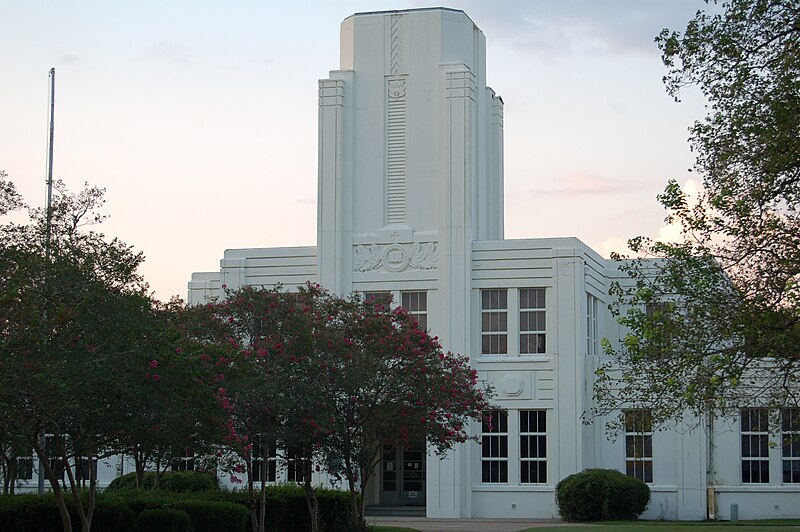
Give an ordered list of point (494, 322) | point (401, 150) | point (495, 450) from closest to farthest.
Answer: point (495, 450), point (494, 322), point (401, 150)


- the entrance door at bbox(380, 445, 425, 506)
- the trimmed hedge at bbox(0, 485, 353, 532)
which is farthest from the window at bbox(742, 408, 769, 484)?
the trimmed hedge at bbox(0, 485, 353, 532)

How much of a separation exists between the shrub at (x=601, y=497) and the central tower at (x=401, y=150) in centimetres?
833

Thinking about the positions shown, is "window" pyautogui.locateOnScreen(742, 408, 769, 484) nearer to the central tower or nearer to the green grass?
the green grass

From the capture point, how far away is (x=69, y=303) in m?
18.7

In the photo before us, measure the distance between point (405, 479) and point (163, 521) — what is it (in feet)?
62.5

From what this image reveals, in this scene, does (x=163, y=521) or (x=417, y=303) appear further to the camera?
(x=417, y=303)

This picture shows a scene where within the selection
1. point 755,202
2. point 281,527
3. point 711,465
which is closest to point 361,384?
point 281,527

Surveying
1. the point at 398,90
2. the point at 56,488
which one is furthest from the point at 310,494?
the point at 398,90

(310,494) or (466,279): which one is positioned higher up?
(466,279)

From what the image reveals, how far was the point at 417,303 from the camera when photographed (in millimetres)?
42750

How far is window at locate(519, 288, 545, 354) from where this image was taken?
41.7 m

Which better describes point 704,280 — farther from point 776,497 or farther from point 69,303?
point 776,497

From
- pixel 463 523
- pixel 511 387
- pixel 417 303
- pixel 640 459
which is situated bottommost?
pixel 463 523

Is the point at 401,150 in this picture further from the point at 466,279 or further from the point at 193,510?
the point at 193,510
